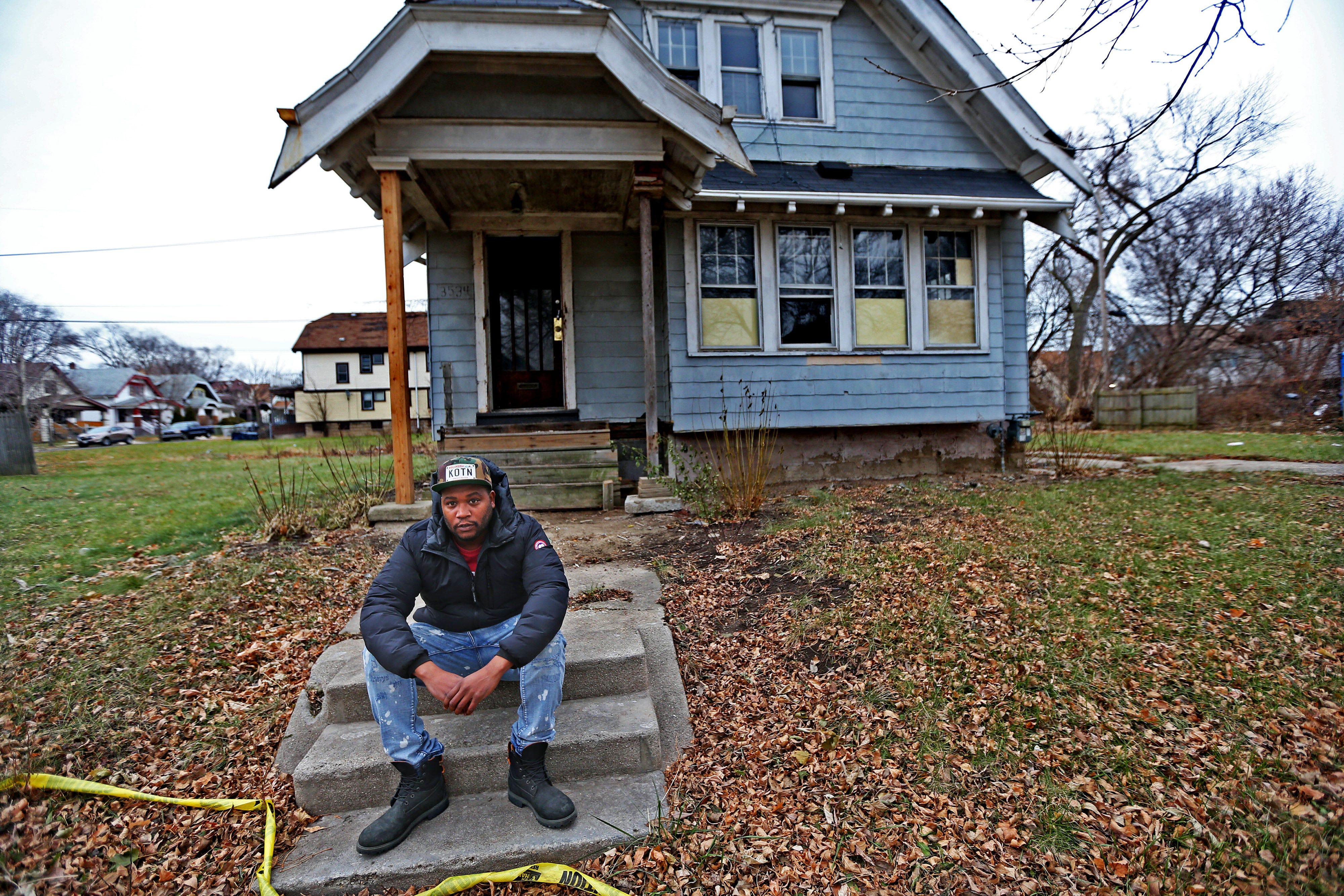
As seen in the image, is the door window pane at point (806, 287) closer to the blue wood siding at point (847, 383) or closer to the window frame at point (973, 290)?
the blue wood siding at point (847, 383)

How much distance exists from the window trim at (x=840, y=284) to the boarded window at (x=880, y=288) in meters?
0.07

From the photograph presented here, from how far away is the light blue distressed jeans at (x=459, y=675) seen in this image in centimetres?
247

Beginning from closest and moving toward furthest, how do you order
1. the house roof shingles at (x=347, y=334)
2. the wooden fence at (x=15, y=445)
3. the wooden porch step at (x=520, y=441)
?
the wooden porch step at (x=520, y=441) < the wooden fence at (x=15, y=445) < the house roof shingles at (x=347, y=334)

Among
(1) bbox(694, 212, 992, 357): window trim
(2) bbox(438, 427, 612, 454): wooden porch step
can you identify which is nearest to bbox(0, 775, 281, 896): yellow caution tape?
(2) bbox(438, 427, 612, 454): wooden porch step

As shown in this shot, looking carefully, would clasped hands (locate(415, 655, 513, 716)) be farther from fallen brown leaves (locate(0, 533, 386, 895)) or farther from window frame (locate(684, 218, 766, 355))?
window frame (locate(684, 218, 766, 355))

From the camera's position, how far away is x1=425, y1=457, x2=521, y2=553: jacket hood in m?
2.64

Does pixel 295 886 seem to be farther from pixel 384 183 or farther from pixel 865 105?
pixel 865 105

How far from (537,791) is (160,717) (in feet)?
6.27

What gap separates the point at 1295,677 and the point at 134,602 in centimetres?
626

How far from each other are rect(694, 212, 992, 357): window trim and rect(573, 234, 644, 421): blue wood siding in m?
0.71

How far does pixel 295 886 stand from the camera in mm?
2230

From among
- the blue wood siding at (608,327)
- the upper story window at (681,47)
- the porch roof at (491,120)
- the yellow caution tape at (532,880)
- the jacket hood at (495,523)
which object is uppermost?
the upper story window at (681,47)

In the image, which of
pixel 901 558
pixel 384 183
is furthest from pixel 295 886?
pixel 384 183

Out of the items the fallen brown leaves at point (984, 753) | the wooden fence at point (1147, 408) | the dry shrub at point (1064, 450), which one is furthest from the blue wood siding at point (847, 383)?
the wooden fence at point (1147, 408)
